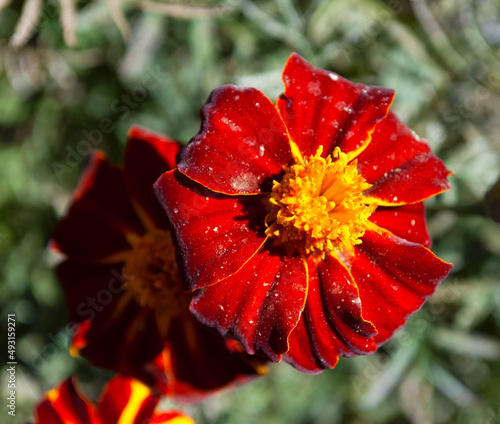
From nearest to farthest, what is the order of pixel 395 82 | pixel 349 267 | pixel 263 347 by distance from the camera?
1. pixel 263 347
2. pixel 349 267
3. pixel 395 82

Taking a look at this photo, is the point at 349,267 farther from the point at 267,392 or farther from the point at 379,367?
the point at 267,392

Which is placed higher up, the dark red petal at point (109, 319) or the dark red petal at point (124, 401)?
the dark red petal at point (109, 319)

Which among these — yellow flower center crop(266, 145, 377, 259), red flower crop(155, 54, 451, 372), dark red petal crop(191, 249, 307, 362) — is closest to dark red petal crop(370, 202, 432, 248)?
red flower crop(155, 54, 451, 372)

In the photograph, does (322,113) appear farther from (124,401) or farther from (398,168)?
(124,401)

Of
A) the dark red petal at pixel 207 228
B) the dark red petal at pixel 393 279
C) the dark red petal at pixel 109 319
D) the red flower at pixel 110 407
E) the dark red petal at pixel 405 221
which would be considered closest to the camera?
the dark red petal at pixel 207 228

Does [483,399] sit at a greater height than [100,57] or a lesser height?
lesser

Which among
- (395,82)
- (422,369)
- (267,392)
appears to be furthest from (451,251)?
(267,392)

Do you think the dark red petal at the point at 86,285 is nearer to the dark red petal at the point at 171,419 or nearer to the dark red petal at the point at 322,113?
the dark red petal at the point at 171,419

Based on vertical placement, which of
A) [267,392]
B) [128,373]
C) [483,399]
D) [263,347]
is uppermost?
[263,347]

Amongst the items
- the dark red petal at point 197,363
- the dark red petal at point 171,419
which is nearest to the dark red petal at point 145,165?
the dark red petal at point 197,363
